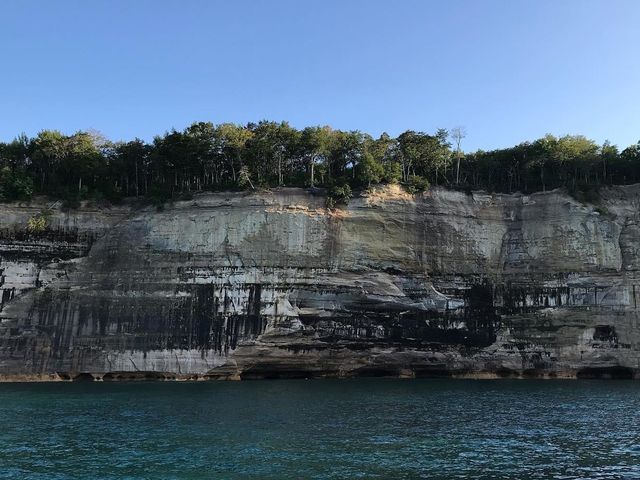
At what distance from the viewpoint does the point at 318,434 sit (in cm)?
2064

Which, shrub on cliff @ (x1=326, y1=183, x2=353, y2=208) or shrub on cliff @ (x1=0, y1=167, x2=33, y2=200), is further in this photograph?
shrub on cliff @ (x1=326, y1=183, x2=353, y2=208)

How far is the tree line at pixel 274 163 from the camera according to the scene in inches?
1882

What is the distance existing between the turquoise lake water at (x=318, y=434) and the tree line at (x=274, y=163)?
1942 cm

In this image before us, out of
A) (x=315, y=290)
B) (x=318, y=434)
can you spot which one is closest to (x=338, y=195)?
(x=315, y=290)

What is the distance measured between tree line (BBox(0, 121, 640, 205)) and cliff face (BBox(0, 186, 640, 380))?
2.16 m

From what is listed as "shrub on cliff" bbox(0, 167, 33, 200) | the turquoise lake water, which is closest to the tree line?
"shrub on cliff" bbox(0, 167, 33, 200)

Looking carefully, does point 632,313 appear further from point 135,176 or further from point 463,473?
point 135,176

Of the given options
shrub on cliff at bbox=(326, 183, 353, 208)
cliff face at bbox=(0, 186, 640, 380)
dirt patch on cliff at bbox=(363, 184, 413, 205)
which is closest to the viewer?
cliff face at bbox=(0, 186, 640, 380)

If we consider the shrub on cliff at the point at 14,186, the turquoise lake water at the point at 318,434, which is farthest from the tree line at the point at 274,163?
the turquoise lake water at the point at 318,434

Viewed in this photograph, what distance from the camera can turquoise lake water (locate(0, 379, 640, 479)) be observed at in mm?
15898

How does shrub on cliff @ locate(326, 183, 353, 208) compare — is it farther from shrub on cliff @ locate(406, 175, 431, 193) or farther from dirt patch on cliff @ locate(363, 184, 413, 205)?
shrub on cliff @ locate(406, 175, 431, 193)

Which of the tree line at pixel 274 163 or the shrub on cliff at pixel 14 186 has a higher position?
the tree line at pixel 274 163

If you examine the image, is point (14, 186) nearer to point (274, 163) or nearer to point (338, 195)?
point (274, 163)

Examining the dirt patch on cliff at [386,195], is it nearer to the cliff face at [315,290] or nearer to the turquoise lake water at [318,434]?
the cliff face at [315,290]
